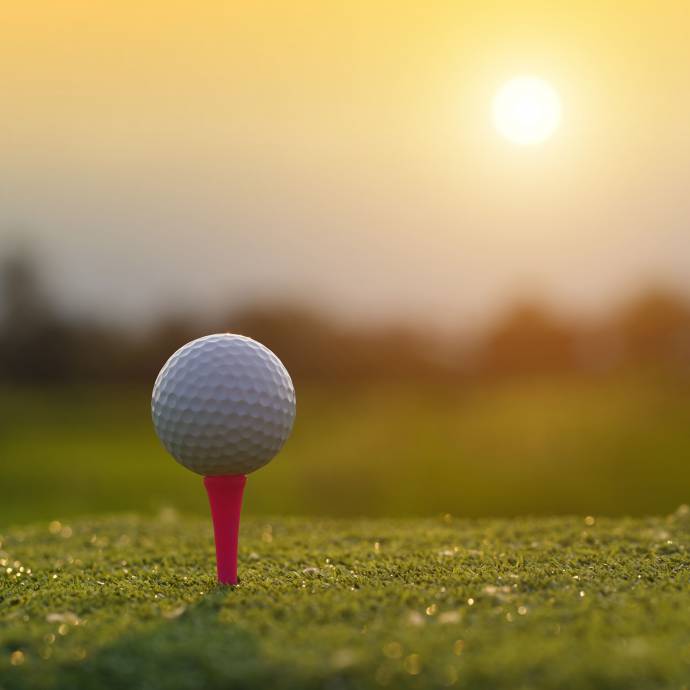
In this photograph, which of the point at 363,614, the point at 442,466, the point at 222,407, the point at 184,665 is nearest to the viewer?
the point at 184,665

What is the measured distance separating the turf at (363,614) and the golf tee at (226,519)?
0.14 meters

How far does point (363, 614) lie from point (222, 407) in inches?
62.1

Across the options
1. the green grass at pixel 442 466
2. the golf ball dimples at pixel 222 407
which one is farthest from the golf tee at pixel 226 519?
the green grass at pixel 442 466

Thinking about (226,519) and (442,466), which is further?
(442,466)

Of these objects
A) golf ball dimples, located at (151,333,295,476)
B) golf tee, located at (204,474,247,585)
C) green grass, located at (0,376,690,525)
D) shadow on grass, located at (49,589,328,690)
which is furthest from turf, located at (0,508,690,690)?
green grass, located at (0,376,690,525)

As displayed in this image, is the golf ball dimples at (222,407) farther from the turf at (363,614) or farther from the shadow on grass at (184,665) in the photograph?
the shadow on grass at (184,665)

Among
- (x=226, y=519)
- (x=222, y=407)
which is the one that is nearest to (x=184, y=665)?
(x=226, y=519)

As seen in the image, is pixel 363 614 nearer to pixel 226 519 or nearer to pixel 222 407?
pixel 226 519

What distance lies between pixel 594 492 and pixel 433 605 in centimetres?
1060

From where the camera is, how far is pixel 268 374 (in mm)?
5355

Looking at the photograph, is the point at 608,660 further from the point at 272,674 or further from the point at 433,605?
the point at 272,674

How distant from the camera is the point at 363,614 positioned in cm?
430

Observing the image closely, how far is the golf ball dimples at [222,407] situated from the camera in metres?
5.11

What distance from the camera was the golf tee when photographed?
5.18m
